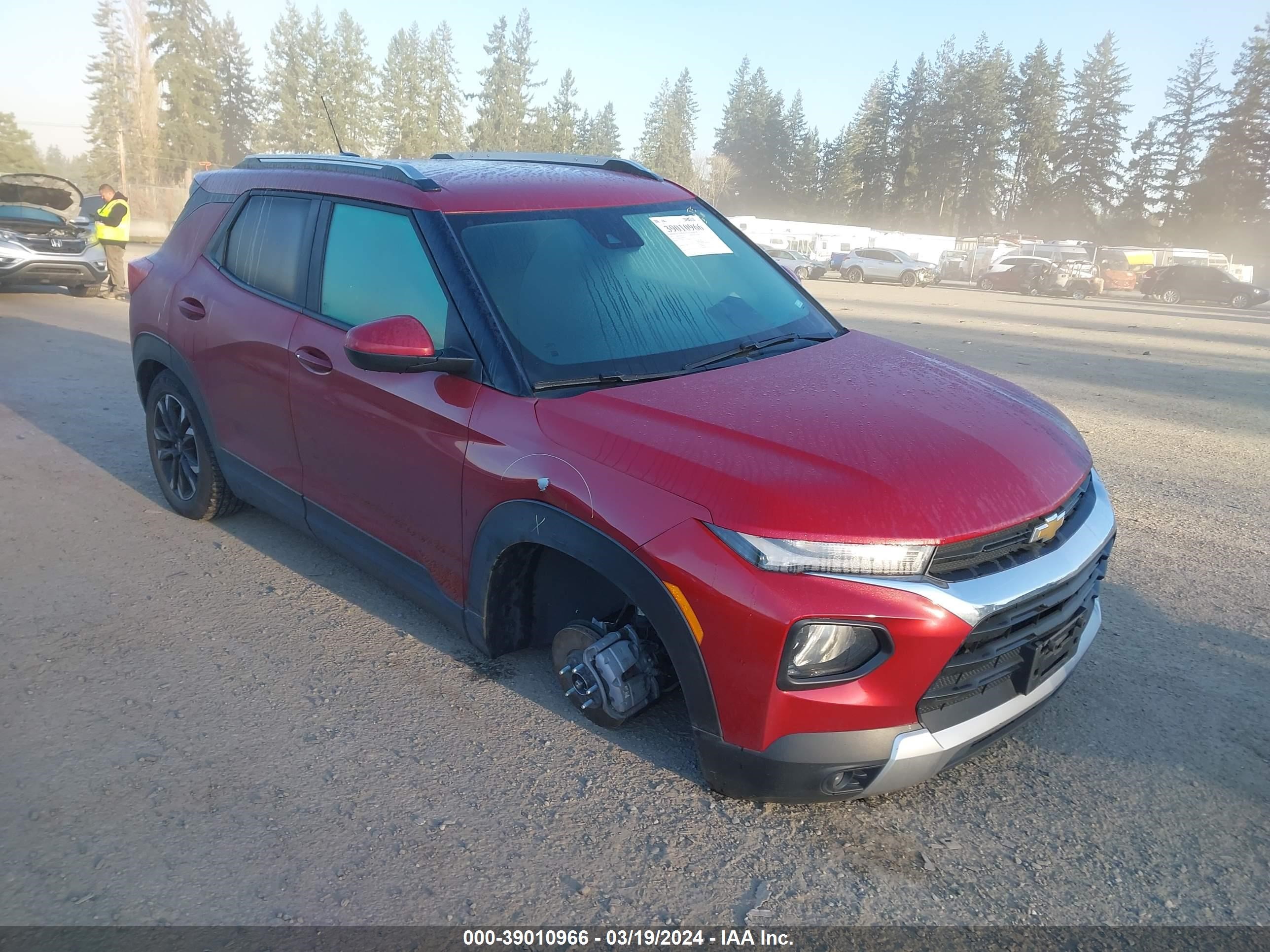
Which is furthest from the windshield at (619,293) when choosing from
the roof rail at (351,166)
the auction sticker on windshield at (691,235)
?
the roof rail at (351,166)

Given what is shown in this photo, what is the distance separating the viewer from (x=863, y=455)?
2619 mm

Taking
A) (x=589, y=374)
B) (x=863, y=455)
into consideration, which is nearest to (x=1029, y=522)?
(x=863, y=455)

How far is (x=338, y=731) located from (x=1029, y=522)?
92.8 inches

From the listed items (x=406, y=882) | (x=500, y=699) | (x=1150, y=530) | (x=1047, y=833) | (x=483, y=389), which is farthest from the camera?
(x=1150, y=530)

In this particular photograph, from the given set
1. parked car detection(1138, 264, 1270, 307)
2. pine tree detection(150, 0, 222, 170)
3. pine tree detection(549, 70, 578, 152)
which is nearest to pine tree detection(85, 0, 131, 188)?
pine tree detection(150, 0, 222, 170)

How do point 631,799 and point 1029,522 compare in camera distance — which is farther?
point 631,799

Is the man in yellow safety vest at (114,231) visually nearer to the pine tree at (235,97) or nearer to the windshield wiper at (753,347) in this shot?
the windshield wiper at (753,347)

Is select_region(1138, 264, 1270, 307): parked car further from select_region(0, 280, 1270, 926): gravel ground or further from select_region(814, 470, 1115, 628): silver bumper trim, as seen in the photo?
select_region(814, 470, 1115, 628): silver bumper trim

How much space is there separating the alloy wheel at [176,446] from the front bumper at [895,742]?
140 inches

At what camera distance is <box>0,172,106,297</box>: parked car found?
13.6 meters

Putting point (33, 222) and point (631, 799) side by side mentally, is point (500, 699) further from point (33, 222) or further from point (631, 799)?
point (33, 222)

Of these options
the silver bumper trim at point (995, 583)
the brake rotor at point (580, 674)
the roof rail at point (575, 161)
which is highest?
the roof rail at point (575, 161)

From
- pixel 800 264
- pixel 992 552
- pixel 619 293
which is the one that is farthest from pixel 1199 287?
pixel 992 552

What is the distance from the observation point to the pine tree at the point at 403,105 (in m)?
75.4
